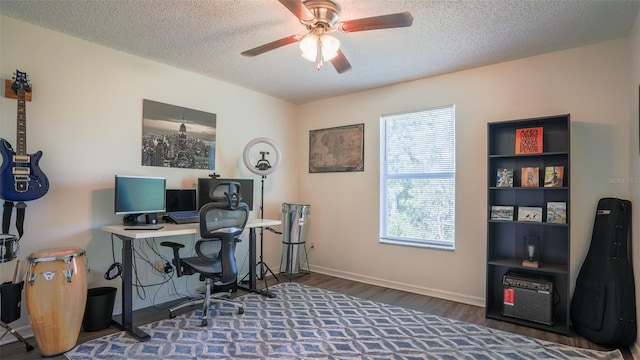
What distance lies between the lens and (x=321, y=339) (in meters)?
2.68

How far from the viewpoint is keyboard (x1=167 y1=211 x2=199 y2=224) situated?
3.31 meters

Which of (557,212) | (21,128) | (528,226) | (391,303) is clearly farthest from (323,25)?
(391,303)

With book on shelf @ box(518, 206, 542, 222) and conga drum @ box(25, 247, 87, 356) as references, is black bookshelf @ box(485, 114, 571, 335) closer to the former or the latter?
book on shelf @ box(518, 206, 542, 222)

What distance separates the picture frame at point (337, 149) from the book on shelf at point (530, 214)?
6.22 feet

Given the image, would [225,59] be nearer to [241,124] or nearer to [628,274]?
[241,124]

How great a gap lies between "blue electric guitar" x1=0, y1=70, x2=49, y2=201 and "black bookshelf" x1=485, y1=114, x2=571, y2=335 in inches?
149

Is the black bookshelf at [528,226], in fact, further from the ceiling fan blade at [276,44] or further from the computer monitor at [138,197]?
the computer monitor at [138,197]

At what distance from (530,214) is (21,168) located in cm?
419

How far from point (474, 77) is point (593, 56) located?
975 mm

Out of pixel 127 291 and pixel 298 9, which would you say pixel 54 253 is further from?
pixel 298 9

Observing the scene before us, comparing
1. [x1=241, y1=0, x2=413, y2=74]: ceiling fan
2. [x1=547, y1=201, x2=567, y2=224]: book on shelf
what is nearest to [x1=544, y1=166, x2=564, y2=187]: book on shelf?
[x1=547, y1=201, x2=567, y2=224]: book on shelf

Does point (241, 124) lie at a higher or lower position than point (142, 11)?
lower

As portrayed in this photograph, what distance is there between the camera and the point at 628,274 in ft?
8.37

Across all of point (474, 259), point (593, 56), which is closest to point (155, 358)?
point (474, 259)
